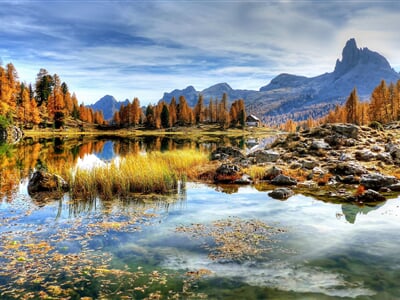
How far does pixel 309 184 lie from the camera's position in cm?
2655

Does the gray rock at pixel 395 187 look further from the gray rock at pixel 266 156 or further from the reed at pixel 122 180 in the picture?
the reed at pixel 122 180

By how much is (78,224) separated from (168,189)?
28.4ft

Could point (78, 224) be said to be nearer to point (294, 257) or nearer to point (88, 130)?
point (294, 257)

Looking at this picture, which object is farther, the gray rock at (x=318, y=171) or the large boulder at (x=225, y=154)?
the large boulder at (x=225, y=154)

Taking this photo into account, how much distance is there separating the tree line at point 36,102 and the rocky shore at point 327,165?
212 ft

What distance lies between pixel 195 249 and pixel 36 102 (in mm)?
125944

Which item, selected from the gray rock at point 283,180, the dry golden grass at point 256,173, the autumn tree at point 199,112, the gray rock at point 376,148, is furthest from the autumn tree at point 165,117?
the gray rock at point 283,180

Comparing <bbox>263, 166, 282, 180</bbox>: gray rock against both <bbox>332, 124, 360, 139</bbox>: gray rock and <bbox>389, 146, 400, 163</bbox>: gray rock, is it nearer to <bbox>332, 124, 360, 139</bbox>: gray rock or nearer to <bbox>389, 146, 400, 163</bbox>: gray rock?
<bbox>389, 146, 400, 163</bbox>: gray rock

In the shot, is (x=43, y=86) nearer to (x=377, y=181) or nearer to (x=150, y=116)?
(x=150, y=116)

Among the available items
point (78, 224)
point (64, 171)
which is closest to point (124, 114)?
point (64, 171)

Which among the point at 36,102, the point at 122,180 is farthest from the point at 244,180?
the point at 36,102

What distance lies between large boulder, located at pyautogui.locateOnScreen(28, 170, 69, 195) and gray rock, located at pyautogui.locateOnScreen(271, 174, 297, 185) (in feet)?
53.2

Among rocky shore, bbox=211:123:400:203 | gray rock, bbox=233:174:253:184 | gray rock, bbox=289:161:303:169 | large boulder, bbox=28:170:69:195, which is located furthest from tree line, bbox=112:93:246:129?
large boulder, bbox=28:170:69:195

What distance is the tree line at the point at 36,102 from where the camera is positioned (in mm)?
96188
